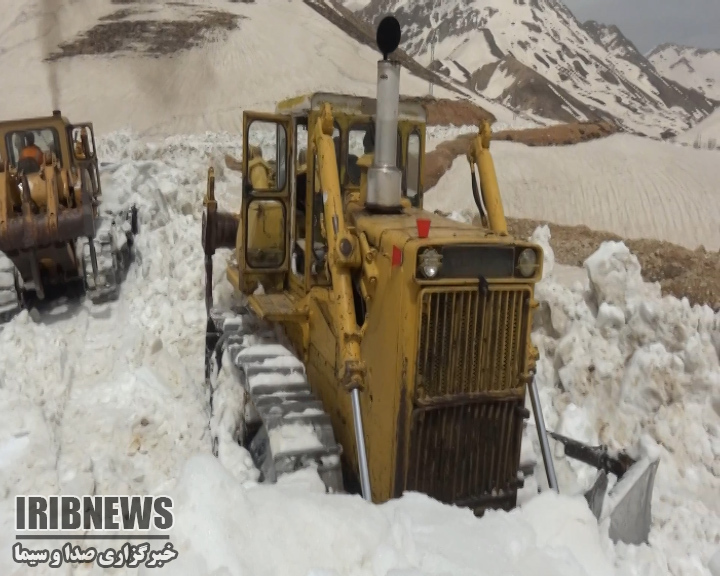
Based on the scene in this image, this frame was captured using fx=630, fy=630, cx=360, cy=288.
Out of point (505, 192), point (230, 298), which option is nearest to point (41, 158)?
point (230, 298)

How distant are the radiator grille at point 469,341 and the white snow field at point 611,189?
10.9 meters

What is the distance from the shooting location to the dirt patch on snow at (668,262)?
19.7 feet

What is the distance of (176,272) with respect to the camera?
7.67m

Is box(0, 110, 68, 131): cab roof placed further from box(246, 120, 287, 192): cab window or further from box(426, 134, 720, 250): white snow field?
box(426, 134, 720, 250): white snow field

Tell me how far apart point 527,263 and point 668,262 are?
488cm

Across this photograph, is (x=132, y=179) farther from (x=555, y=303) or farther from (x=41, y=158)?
(x=555, y=303)

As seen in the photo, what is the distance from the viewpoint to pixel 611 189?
16.2 m

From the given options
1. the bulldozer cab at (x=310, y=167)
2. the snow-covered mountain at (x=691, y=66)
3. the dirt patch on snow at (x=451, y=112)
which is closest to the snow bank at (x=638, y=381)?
the bulldozer cab at (x=310, y=167)

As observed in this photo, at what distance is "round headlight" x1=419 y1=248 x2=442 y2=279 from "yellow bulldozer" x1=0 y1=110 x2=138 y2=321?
579 centimetres

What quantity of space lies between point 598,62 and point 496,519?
8601cm

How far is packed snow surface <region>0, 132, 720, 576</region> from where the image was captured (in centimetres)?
248

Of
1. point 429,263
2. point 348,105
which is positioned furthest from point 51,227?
point 429,263

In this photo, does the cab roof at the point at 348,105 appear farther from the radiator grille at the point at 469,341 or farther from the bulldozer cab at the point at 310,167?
the radiator grille at the point at 469,341

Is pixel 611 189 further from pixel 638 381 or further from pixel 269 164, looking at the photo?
pixel 269 164
